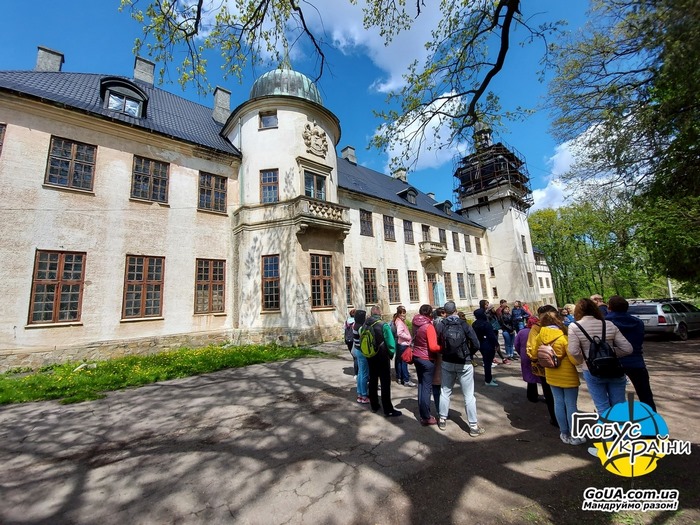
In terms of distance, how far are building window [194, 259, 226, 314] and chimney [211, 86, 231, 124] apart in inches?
457

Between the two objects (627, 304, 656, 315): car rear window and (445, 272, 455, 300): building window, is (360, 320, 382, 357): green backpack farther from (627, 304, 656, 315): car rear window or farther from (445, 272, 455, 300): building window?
(445, 272, 455, 300): building window

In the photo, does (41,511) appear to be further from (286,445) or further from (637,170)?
(637,170)

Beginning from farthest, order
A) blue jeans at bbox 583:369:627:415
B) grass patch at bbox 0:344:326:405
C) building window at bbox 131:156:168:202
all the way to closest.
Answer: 1. building window at bbox 131:156:168:202
2. grass patch at bbox 0:344:326:405
3. blue jeans at bbox 583:369:627:415

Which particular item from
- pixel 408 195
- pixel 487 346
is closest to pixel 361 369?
pixel 487 346

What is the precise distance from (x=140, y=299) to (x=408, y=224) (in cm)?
1935

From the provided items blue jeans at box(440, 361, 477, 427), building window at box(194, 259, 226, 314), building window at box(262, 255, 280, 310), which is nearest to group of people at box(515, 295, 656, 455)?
blue jeans at box(440, 361, 477, 427)

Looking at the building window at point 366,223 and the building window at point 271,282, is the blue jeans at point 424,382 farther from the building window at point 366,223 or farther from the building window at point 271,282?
the building window at point 366,223

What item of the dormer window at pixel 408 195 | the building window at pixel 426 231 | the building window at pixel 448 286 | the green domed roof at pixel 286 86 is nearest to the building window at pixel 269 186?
the green domed roof at pixel 286 86

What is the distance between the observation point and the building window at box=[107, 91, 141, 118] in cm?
1392

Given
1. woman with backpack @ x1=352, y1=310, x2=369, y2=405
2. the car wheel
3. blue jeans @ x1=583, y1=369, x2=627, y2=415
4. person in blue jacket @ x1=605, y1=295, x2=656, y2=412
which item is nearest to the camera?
blue jeans @ x1=583, y1=369, x2=627, y2=415

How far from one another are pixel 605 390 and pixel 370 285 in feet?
55.1

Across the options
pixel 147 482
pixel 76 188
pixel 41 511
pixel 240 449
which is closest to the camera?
pixel 41 511

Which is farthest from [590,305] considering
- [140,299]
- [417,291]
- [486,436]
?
[417,291]

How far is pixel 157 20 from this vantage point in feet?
16.3
